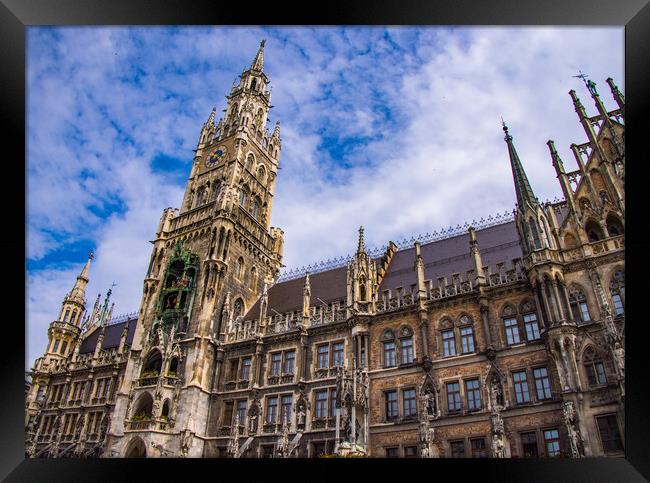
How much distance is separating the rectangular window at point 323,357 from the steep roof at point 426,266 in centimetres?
390

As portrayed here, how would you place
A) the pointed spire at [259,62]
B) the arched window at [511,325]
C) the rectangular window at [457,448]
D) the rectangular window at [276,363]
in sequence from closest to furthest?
the rectangular window at [457,448], the arched window at [511,325], the rectangular window at [276,363], the pointed spire at [259,62]

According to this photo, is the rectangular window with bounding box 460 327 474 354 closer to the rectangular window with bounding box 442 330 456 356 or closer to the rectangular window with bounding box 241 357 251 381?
the rectangular window with bounding box 442 330 456 356

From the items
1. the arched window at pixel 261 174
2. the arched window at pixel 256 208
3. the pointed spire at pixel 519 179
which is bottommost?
the pointed spire at pixel 519 179

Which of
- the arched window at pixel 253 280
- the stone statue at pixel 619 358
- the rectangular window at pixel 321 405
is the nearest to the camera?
the stone statue at pixel 619 358

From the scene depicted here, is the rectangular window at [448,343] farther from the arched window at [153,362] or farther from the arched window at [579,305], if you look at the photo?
the arched window at [153,362]

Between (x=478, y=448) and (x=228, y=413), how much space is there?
1455 centimetres

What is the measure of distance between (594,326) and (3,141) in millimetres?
20898

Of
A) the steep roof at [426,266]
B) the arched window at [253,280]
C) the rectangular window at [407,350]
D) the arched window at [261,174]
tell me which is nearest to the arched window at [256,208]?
the arched window at [261,174]

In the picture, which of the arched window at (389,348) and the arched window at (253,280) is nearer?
the arched window at (389,348)

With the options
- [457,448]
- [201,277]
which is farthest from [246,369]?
[457,448]

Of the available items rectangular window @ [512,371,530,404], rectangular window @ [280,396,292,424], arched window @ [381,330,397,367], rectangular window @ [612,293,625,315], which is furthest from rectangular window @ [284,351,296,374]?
rectangular window @ [612,293,625,315]

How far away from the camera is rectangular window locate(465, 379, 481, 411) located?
68.6ft

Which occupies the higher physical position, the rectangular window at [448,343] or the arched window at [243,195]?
the arched window at [243,195]

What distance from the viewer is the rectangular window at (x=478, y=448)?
19.9 metres
